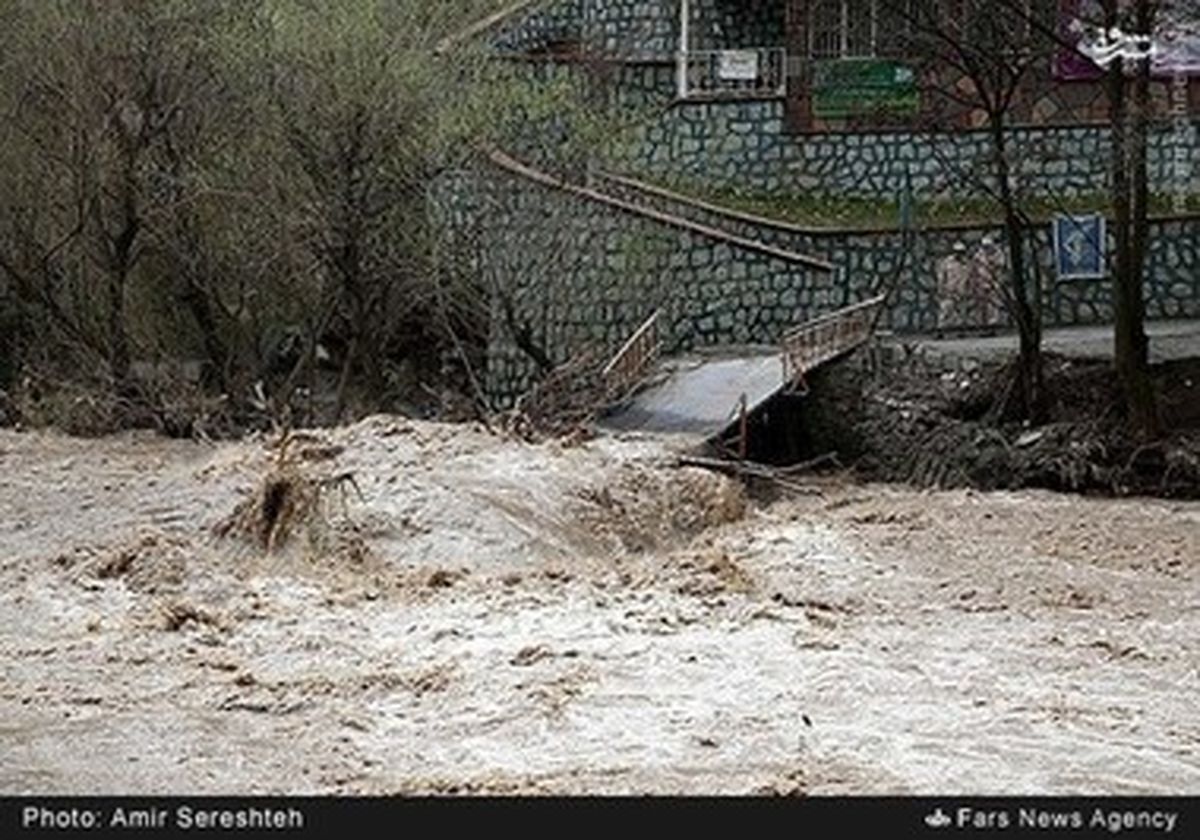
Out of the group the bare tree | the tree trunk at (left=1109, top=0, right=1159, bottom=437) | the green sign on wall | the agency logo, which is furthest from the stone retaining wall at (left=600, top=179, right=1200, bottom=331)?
the agency logo

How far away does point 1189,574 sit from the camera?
1848cm

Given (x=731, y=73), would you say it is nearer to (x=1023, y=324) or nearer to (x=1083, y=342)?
(x=1083, y=342)

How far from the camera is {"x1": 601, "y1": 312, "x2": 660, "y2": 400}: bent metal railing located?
27.0 metres

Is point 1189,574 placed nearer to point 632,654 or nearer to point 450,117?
point 632,654

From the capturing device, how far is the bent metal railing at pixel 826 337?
2722 cm

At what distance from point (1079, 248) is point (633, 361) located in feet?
22.4

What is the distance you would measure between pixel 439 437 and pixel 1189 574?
25.7ft

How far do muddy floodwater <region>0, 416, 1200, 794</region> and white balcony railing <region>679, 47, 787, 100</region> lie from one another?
1194 centimetres

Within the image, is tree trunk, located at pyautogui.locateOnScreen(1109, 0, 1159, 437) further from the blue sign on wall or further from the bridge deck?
the blue sign on wall

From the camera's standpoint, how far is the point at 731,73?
114 feet

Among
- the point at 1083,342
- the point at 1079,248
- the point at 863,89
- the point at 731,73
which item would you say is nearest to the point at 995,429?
the point at 1083,342

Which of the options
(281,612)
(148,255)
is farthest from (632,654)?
(148,255)

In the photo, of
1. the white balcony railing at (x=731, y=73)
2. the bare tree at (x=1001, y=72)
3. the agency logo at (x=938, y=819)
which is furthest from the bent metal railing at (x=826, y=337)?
the agency logo at (x=938, y=819)

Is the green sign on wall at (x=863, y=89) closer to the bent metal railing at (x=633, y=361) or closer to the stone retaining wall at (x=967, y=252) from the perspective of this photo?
the stone retaining wall at (x=967, y=252)
